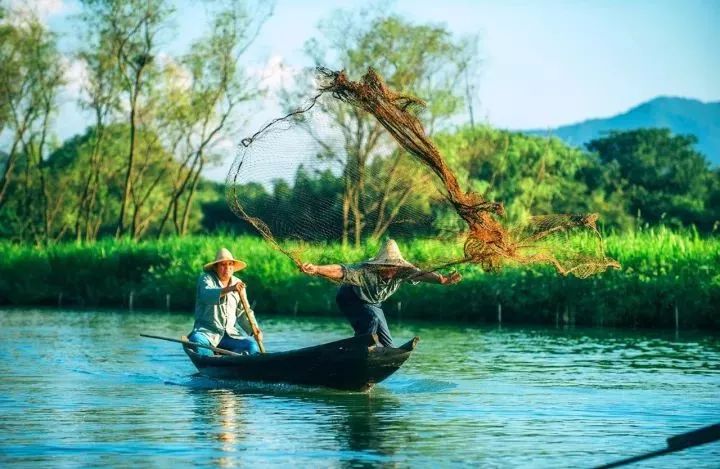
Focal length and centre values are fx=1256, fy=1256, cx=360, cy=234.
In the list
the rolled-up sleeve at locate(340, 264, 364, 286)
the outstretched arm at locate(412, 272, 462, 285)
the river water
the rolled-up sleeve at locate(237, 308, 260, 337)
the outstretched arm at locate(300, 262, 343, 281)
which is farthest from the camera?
the rolled-up sleeve at locate(237, 308, 260, 337)

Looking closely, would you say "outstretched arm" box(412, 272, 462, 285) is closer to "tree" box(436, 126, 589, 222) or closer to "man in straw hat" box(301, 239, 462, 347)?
"man in straw hat" box(301, 239, 462, 347)

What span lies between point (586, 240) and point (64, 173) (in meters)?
38.1

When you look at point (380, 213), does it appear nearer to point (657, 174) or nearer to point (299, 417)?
point (299, 417)

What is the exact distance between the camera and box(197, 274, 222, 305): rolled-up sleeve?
13.8 metres

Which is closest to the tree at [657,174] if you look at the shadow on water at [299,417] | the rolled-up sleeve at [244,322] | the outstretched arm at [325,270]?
the rolled-up sleeve at [244,322]

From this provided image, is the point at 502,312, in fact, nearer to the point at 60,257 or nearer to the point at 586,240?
the point at 586,240

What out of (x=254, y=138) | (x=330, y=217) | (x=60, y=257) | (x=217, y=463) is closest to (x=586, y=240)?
(x=330, y=217)

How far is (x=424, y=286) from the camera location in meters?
25.3

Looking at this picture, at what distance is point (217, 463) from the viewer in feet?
29.6

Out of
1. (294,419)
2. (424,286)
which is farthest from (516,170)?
(294,419)

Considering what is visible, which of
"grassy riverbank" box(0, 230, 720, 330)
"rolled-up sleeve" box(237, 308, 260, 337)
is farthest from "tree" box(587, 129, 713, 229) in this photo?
"rolled-up sleeve" box(237, 308, 260, 337)

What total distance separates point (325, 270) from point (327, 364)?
4.22 ft

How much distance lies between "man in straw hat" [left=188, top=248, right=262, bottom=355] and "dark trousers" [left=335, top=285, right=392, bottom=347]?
56.3 inches

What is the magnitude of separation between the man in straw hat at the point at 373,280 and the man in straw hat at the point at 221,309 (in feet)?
5.01
